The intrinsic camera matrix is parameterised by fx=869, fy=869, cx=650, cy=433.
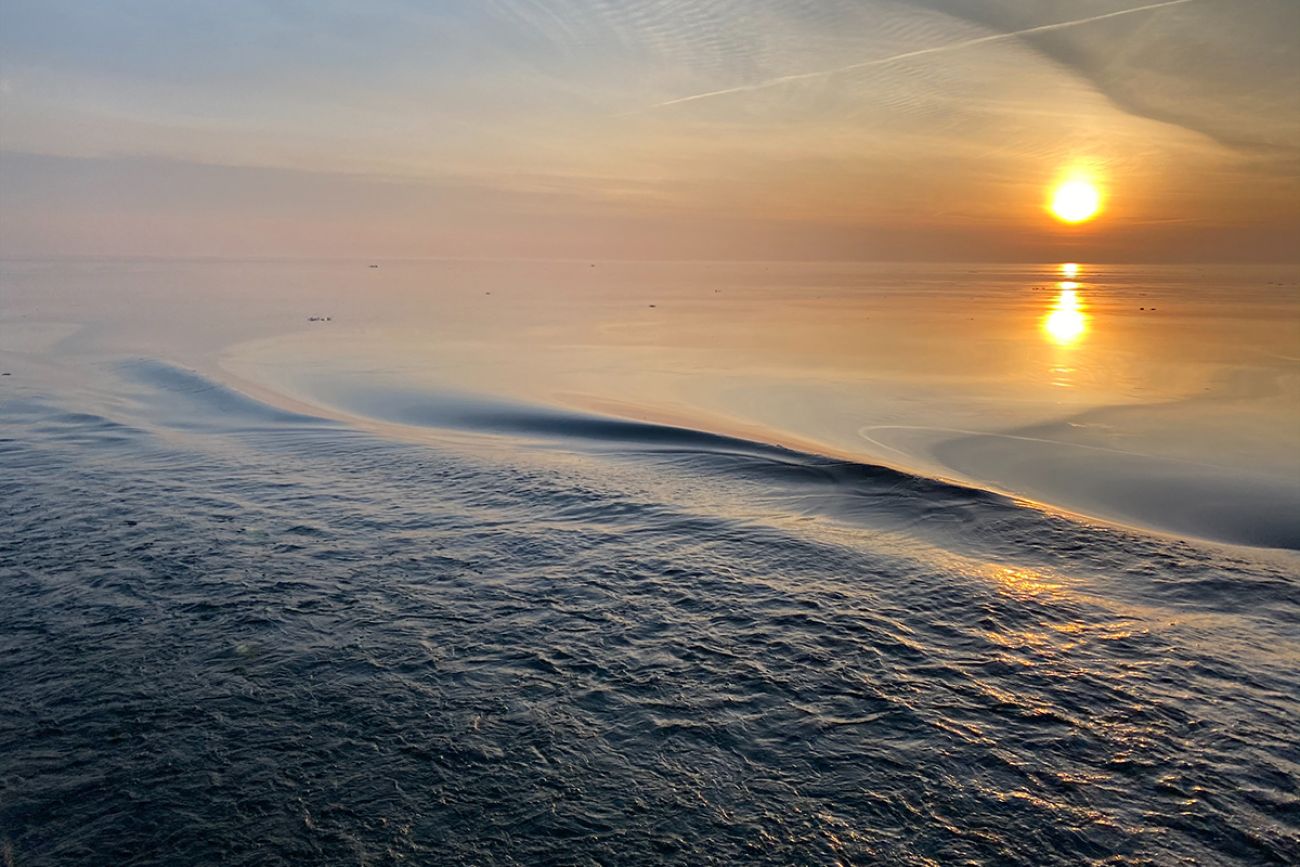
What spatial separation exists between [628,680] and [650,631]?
Answer: 3.49 feet

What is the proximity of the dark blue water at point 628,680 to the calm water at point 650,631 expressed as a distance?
40 mm

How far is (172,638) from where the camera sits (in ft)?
29.8

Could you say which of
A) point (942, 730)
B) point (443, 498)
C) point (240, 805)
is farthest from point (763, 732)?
point (443, 498)

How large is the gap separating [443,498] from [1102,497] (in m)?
11.0

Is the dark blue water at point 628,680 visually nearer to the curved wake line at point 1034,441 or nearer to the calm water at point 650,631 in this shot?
the calm water at point 650,631

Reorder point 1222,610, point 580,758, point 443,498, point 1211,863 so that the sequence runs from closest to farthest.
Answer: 1. point 1211,863
2. point 580,758
3. point 1222,610
4. point 443,498

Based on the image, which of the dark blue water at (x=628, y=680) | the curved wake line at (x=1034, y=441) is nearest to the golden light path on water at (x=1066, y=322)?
the curved wake line at (x=1034, y=441)

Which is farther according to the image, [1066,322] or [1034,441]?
[1066,322]

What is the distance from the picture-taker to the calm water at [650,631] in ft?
21.1

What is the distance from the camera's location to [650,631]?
30.6ft

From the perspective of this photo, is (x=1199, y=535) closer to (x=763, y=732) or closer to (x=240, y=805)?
(x=763, y=732)

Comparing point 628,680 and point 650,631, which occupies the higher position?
point 650,631

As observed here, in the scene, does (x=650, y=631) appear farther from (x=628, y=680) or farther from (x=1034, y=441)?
(x=1034, y=441)

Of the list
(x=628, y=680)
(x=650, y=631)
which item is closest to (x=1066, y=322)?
(x=650, y=631)
